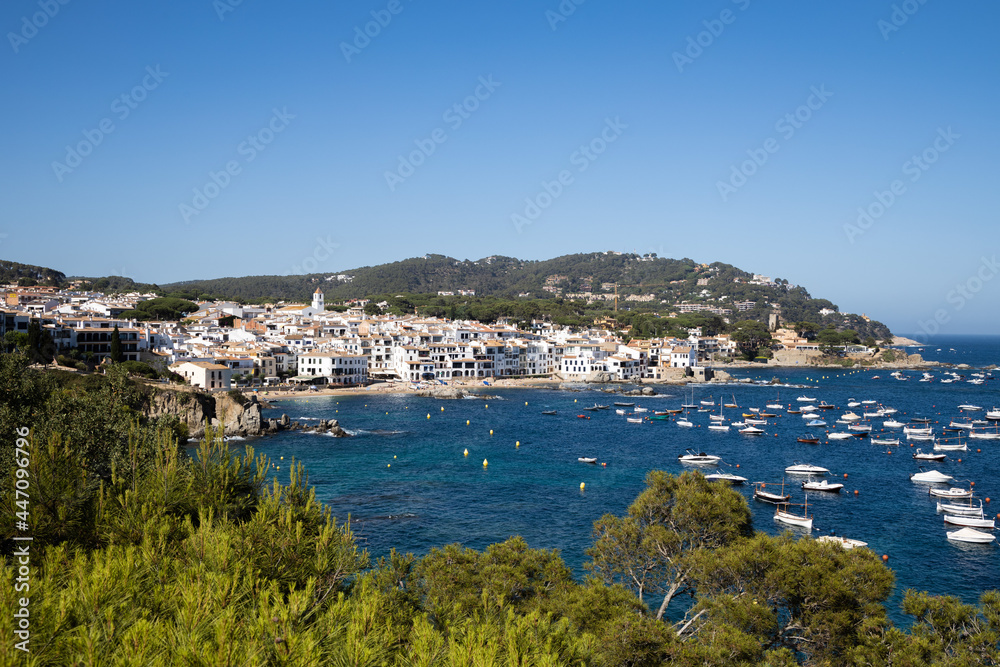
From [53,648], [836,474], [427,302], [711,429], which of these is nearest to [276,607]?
[53,648]

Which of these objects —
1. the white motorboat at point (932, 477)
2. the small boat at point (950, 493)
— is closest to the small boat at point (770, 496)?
the small boat at point (950, 493)

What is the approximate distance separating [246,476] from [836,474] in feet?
98.2

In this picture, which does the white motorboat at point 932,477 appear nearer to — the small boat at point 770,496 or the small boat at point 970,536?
the small boat at point 770,496

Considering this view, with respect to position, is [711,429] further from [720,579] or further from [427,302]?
[427,302]

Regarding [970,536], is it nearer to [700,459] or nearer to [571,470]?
[700,459]

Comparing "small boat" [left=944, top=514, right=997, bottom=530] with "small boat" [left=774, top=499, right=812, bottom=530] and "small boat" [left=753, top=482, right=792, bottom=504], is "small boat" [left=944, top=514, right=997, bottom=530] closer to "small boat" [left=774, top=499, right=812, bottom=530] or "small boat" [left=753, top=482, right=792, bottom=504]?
"small boat" [left=774, top=499, right=812, bottom=530]

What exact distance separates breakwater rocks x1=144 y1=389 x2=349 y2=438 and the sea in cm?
144

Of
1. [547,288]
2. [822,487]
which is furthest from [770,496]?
[547,288]

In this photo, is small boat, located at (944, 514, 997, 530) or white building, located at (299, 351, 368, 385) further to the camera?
white building, located at (299, 351, 368, 385)

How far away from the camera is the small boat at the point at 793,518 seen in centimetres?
2211

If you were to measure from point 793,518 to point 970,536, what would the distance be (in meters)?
5.28

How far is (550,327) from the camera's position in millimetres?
97250

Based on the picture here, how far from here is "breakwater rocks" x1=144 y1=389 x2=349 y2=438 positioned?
3359 cm

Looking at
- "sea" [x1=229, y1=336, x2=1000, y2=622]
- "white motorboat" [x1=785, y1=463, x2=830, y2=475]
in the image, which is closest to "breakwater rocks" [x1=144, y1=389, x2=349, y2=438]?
"sea" [x1=229, y1=336, x2=1000, y2=622]
